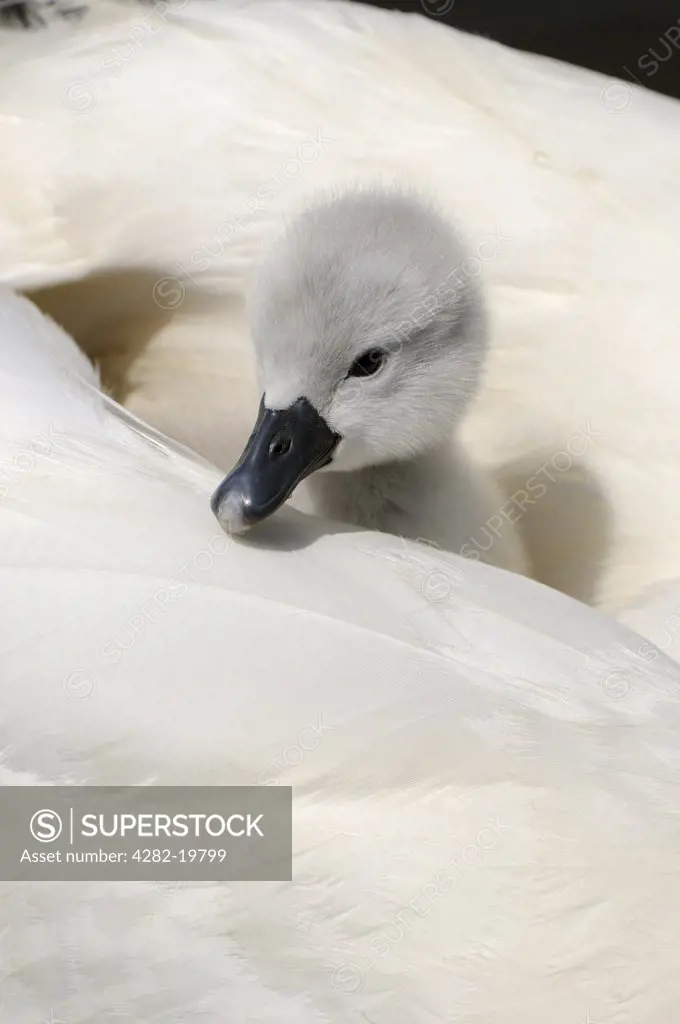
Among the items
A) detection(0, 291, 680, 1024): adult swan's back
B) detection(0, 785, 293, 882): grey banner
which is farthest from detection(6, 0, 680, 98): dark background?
detection(0, 785, 293, 882): grey banner

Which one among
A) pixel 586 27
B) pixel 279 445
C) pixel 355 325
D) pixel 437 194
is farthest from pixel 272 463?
pixel 586 27

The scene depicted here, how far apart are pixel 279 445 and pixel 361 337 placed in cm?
13

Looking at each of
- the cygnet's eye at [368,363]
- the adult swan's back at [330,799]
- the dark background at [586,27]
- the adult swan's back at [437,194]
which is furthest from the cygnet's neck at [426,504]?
the dark background at [586,27]

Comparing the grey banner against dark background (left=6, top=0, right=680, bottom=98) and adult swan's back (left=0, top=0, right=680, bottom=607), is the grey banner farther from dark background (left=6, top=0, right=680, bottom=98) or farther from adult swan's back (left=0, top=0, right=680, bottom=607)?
dark background (left=6, top=0, right=680, bottom=98)

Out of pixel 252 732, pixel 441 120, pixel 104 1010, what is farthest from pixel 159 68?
pixel 104 1010

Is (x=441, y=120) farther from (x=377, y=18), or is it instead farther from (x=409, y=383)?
(x=409, y=383)

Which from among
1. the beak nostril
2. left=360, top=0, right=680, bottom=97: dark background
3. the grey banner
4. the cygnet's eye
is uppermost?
left=360, top=0, right=680, bottom=97: dark background

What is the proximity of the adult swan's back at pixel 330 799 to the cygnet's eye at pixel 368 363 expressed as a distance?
290mm

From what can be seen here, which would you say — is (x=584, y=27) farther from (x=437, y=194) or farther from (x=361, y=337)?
(x=361, y=337)

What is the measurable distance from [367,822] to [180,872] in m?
0.12

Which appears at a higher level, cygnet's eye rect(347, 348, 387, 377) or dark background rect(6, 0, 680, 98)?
dark background rect(6, 0, 680, 98)

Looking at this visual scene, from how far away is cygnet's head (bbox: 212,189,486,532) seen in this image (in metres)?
1.07

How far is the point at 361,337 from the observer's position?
43.3 inches

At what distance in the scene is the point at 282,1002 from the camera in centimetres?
83
